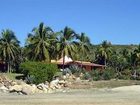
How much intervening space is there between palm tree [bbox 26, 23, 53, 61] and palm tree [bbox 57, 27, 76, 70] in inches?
118

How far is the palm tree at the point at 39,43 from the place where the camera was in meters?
82.6

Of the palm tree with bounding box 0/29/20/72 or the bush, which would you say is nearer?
the bush

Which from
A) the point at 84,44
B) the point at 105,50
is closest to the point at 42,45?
the point at 84,44

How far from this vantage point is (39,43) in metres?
82.8

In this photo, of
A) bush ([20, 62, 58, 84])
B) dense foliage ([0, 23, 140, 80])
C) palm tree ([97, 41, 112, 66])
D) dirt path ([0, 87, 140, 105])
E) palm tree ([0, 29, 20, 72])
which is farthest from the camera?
palm tree ([97, 41, 112, 66])

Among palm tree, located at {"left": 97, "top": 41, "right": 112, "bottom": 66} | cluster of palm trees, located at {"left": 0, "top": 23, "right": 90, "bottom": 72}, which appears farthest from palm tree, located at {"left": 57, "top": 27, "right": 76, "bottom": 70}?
palm tree, located at {"left": 97, "top": 41, "right": 112, "bottom": 66}

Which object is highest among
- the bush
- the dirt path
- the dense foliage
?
the dense foliage

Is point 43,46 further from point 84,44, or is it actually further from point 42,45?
point 84,44

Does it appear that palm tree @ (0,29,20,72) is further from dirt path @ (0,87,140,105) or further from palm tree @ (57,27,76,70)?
dirt path @ (0,87,140,105)

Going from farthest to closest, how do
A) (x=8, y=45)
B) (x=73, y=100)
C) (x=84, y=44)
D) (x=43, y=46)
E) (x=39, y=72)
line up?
1. (x=84, y=44)
2. (x=8, y=45)
3. (x=43, y=46)
4. (x=39, y=72)
5. (x=73, y=100)

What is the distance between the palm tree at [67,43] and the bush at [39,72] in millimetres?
17191

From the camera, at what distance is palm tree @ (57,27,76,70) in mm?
87188

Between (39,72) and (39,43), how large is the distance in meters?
16.3

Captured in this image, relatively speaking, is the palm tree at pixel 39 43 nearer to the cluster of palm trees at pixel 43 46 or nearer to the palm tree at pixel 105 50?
the cluster of palm trees at pixel 43 46
